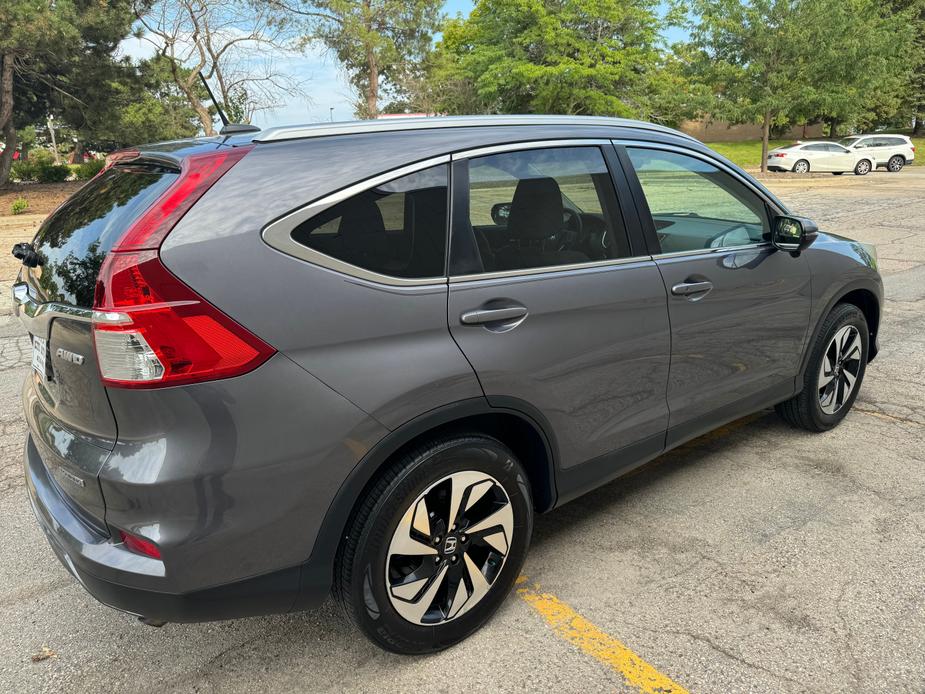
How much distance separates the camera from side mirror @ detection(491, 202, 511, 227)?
255 cm

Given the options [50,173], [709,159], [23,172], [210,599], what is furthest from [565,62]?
[210,599]

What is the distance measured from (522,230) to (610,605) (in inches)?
55.9

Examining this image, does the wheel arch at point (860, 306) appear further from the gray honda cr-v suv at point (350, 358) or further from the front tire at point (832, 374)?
the gray honda cr-v suv at point (350, 358)

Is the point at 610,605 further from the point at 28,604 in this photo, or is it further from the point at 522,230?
the point at 28,604

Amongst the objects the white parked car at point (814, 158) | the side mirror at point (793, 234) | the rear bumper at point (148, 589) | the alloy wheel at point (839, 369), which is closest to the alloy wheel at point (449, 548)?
the rear bumper at point (148, 589)

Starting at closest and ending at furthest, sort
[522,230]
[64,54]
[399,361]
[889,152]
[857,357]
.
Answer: [399,361], [522,230], [857,357], [64,54], [889,152]

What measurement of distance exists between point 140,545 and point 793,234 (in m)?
3.04

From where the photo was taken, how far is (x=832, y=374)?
4031 millimetres

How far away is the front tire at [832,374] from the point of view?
12.7 ft

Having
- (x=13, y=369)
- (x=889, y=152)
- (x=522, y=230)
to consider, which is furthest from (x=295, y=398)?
(x=889, y=152)

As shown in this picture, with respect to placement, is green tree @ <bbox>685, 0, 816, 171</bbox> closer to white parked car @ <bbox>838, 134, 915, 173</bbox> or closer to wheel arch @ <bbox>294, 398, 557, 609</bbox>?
white parked car @ <bbox>838, 134, 915, 173</bbox>

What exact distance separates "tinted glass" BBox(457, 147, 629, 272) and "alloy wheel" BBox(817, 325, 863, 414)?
1.81 meters

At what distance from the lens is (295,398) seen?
195 centimetres

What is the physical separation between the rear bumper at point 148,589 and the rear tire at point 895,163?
35.3 metres
